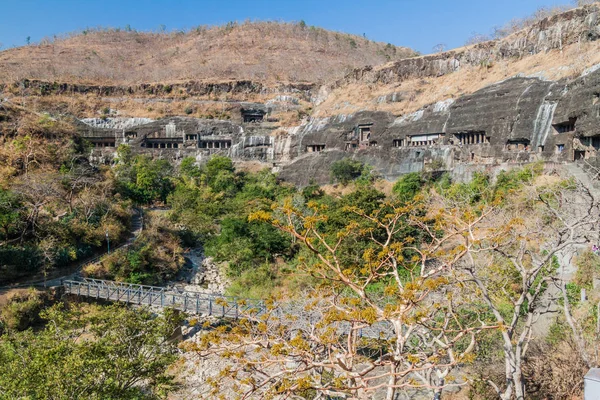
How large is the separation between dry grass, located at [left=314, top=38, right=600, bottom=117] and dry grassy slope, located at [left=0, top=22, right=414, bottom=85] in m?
16.7

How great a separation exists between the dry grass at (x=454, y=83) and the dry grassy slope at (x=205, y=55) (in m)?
16.7

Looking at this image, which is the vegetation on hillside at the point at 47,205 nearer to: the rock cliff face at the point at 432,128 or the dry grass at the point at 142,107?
the rock cliff face at the point at 432,128

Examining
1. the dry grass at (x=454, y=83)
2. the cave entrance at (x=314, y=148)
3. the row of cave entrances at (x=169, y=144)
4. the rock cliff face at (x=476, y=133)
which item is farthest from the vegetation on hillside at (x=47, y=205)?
the dry grass at (x=454, y=83)

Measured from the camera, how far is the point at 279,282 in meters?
21.6

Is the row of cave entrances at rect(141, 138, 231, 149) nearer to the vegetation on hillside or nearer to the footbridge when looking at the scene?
the vegetation on hillside

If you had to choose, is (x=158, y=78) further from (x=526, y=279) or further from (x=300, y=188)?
(x=526, y=279)

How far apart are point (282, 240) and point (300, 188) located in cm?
1195

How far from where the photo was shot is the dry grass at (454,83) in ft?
91.8

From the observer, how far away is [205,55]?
7688 centimetres

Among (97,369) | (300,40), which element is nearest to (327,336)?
(97,369)

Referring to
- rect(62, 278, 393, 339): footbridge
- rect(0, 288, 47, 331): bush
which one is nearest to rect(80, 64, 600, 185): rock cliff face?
rect(62, 278, 393, 339): footbridge

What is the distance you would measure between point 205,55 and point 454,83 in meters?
51.7

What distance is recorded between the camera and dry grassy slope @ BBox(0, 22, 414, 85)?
64812 mm

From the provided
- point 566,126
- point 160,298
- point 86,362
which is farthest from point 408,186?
point 86,362
